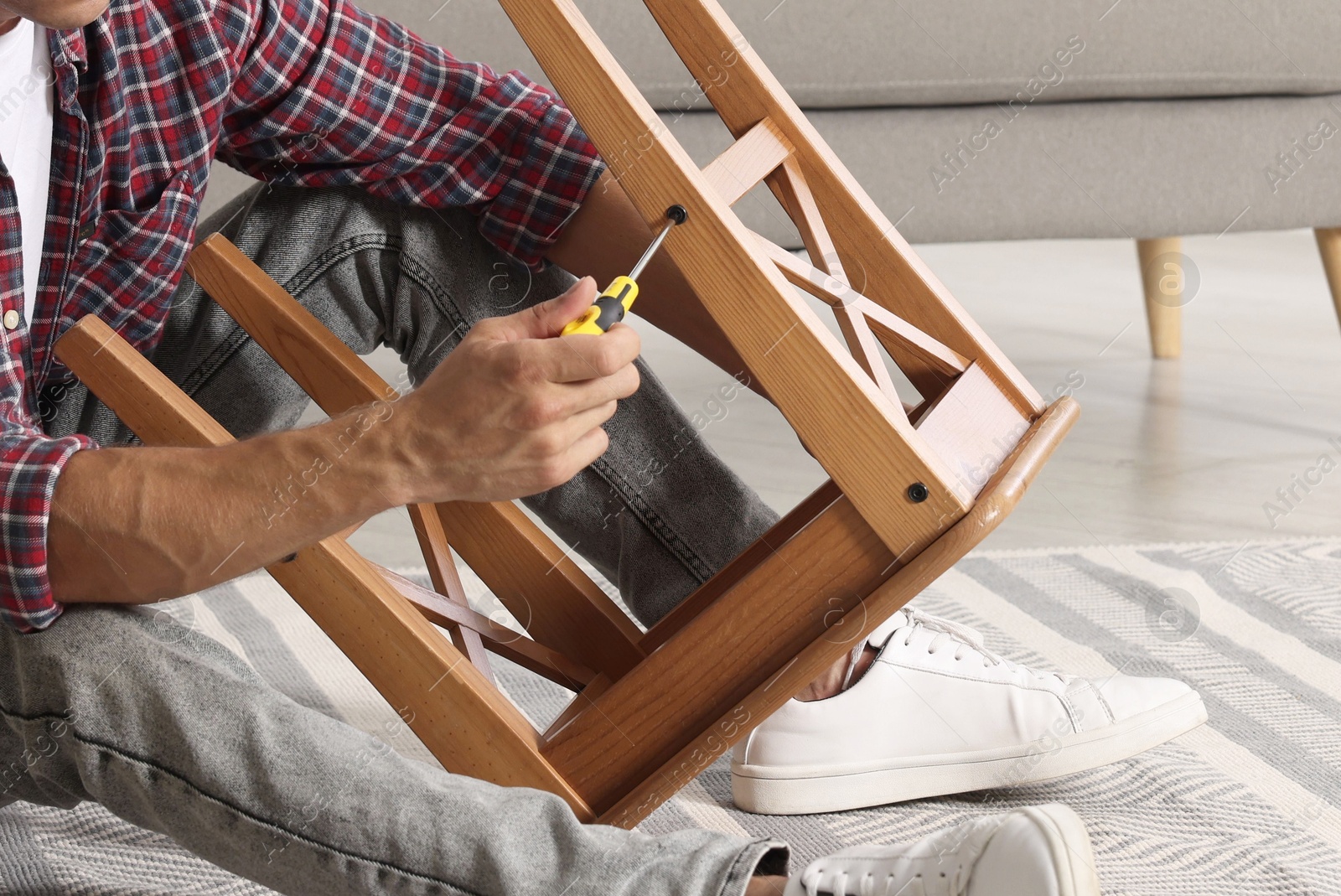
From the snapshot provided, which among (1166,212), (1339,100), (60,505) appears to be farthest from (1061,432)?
(1339,100)

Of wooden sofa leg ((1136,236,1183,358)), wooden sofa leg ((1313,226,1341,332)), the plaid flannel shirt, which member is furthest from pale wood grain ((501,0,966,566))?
wooden sofa leg ((1136,236,1183,358))

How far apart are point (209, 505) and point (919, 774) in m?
0.41

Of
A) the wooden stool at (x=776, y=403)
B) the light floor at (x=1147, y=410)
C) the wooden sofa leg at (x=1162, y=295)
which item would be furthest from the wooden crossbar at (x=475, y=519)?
the wooden sofa leg at (x=1162, y=295)

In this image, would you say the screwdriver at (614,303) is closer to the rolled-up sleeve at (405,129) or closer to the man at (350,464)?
the man at (350,464)

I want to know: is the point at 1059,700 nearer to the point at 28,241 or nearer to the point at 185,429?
the point at 185,429

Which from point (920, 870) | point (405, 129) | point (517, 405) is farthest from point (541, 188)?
point (920, 870)

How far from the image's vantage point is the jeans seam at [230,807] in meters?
0.47

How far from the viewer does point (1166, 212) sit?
1317mm

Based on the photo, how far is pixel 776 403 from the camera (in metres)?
0.53

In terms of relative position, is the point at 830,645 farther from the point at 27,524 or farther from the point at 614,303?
the point at 27,524

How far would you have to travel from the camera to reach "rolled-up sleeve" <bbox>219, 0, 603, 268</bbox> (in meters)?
0.71

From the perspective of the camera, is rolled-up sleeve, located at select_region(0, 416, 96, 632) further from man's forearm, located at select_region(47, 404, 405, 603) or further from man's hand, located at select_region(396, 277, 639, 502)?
man's hand, located at select_region(396, 277, 639, 502)

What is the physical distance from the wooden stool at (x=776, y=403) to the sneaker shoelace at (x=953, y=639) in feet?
0.31

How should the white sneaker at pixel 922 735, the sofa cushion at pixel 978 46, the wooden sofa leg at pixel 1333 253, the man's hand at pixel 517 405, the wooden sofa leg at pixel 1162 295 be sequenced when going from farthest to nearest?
the wooden sofa leg at pixel 1162 295 → the wooden sofa leg at pixel 1333 253 → the sofa cushion at pixel 978 46 → the white sneaker at pixel 922 735 → the man's hand at pixel 517 405
